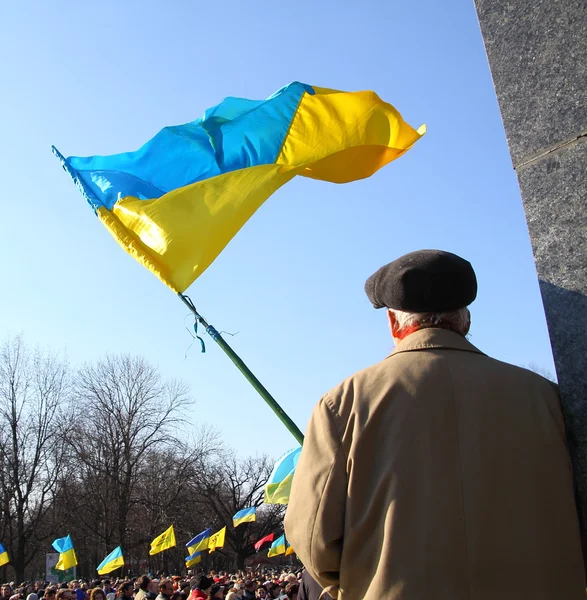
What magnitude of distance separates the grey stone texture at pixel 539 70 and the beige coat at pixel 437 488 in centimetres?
81

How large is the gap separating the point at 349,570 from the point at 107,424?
40847 mm

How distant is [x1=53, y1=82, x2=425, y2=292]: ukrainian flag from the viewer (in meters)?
5.86

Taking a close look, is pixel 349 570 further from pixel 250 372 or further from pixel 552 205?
pixel 250 372

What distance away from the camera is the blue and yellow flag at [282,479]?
14438 mm

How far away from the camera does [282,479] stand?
15.4 m

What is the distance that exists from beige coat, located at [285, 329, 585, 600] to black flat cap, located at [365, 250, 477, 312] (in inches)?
7.6

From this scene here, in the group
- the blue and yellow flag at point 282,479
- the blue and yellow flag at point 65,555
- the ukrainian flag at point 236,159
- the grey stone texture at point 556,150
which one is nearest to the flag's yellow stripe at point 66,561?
the blue and yellow flag at point 65,555

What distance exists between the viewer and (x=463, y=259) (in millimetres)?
2342

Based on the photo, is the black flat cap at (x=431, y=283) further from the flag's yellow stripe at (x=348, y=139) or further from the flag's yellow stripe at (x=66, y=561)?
the flag's yellow stripe at (x=66, y=561)

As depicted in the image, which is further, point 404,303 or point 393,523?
point 404,303

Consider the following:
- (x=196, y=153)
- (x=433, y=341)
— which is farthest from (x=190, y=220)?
(x=433, y=341)

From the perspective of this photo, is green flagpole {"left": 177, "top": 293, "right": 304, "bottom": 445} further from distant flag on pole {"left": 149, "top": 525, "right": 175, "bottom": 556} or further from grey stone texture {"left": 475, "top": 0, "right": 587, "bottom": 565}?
distant flag on pole {"left": 149, "top": 525, "right": 175, "bottom": 556}

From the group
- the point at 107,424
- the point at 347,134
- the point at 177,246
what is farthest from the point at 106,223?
the point at 107,424

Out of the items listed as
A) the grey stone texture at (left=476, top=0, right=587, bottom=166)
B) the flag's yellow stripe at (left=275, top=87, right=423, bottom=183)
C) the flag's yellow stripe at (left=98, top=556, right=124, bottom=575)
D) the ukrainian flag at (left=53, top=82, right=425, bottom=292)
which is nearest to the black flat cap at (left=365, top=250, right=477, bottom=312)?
the grey stone texture at (left=476, top=0, right=587, bottom=166)
